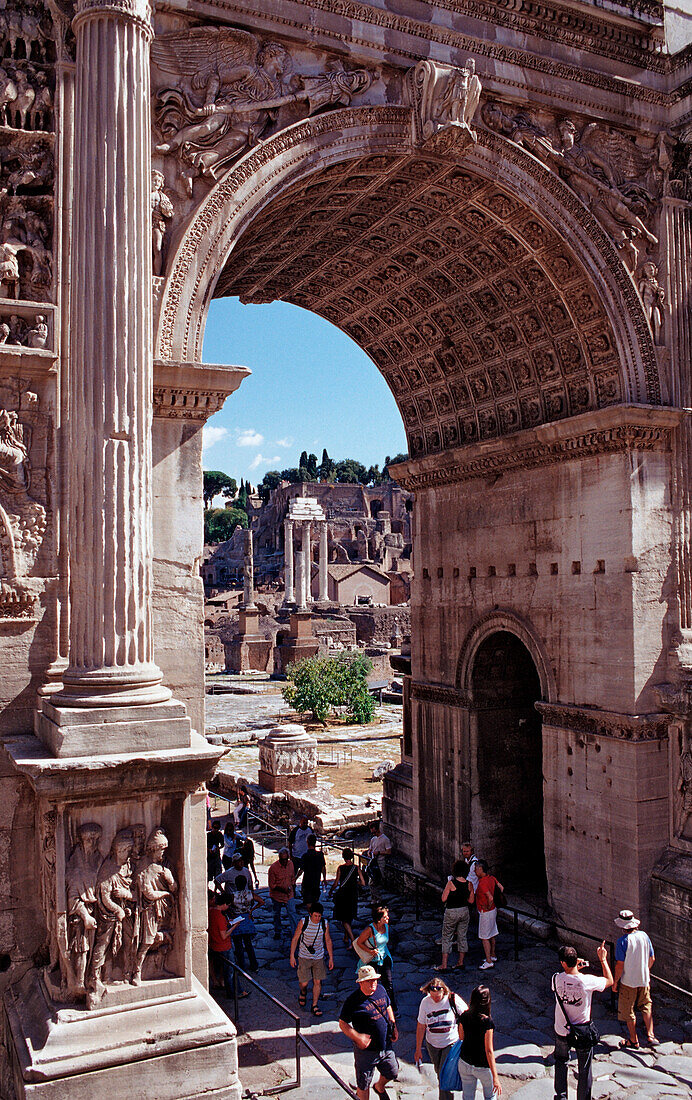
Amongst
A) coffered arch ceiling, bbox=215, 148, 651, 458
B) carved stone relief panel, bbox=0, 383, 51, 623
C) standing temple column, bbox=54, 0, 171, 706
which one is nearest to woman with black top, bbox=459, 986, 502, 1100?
standing temple column, bbox=54, 0, 171, 706

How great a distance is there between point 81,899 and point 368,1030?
7.61 feet

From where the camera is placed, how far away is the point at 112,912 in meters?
5.78

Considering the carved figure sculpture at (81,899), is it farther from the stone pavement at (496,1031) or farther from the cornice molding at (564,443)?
the cornice molding at (564,443)

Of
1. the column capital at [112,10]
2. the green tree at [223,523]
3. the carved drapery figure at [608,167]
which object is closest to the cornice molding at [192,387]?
the column capital at [112,10]

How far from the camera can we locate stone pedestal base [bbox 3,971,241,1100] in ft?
17.6

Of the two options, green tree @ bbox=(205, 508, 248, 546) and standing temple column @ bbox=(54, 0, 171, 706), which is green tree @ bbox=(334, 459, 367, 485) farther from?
standing temple column @ bbox=(54, 0, 171, 706)

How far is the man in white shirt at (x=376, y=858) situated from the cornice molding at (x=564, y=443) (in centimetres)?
554

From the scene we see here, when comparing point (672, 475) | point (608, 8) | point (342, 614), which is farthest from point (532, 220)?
point (342, 614)

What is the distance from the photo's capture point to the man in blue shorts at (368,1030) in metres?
6.36

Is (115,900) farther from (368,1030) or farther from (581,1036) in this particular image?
(581,1036)

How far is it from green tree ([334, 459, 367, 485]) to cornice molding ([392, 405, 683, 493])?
107017mm

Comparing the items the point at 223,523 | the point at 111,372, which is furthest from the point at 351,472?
the point at 111,372

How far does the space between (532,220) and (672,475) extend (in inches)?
133

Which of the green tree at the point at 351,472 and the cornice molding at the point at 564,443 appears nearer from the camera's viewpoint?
the cornice molding at the point at 564,443
